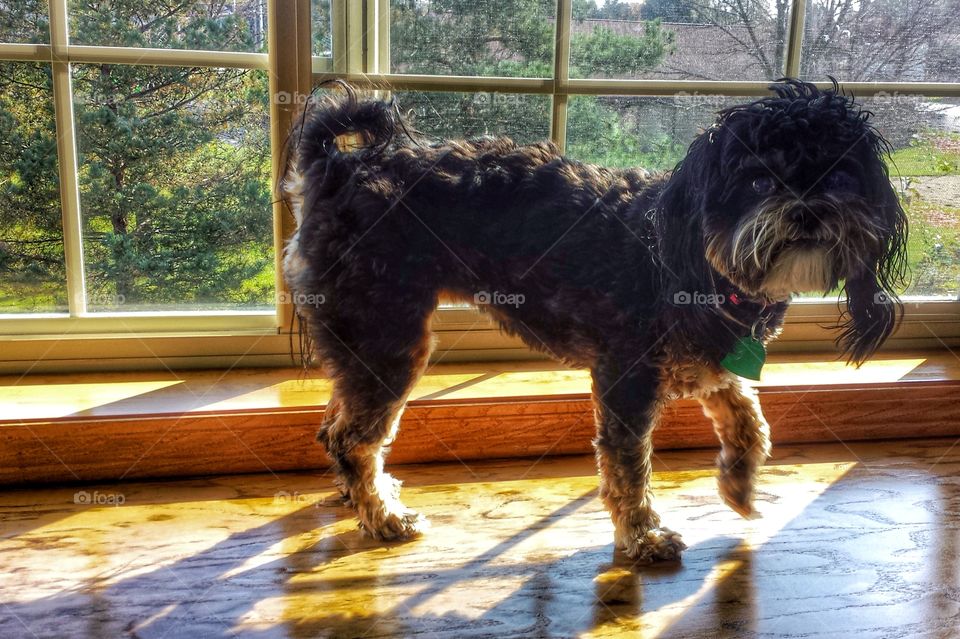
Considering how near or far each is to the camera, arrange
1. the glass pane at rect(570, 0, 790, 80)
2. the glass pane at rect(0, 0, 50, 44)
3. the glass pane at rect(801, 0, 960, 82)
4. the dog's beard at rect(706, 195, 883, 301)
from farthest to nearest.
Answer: the glass pane at rect(801, 0, 960, 82)
the glass pane at rect(570, 0, 790, 80)
the glass pane at rect(0, 0, 50, 44)
the dog's beard at rect(706, 195, 883, 301)

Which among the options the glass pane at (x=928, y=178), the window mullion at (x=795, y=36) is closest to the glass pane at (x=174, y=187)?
the window mullion at (x=795, y=36)

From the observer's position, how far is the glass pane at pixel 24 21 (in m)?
2.70

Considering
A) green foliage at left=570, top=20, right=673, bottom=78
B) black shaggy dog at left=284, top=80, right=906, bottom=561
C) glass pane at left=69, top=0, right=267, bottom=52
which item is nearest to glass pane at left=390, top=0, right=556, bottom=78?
green foliage at left=570, top=20, right=673, bottom=78

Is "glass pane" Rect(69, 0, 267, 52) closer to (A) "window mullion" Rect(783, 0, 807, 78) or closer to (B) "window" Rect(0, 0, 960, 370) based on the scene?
(B) "window" Rect(0, 0, 960, 370)

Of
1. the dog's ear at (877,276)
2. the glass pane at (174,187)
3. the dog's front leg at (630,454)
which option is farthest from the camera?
the glass pane at (174,187)

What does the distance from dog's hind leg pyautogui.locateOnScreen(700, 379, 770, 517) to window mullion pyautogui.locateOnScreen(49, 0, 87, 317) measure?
2066 millimetres

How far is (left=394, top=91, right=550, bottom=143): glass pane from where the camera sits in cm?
291

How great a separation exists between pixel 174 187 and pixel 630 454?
1.78m

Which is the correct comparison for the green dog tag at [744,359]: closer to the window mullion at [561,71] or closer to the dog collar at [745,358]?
the dog collar at [745,358]

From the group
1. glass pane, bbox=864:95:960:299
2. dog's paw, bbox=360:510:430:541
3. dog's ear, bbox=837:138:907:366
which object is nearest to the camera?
dog's ear, bbox=837:138:907:366

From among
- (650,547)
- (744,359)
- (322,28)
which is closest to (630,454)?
(650,547)

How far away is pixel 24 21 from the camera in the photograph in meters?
2.71

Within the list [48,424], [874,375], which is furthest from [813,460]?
[48,424]

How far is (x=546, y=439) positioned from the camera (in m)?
2.87
